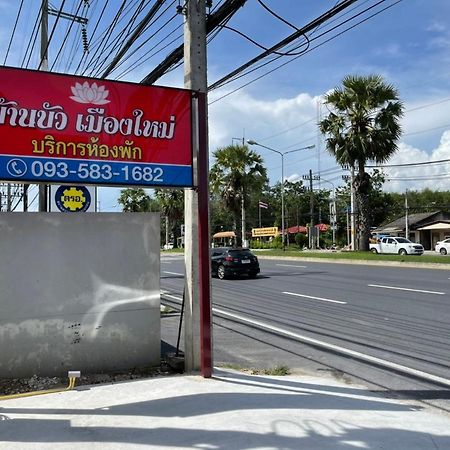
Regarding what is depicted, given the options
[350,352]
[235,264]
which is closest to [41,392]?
[350,352]

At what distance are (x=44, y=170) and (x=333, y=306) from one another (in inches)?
341

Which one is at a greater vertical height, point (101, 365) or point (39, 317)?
point (39, 317)

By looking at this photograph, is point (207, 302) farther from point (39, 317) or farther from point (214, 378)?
point (39, 317)

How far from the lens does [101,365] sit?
6.20 meters

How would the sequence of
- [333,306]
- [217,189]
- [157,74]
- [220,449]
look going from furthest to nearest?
[217,189] → [333,306] → [157,74] → [220,449]

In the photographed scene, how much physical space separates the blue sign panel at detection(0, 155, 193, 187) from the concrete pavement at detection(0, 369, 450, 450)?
234 centimetres

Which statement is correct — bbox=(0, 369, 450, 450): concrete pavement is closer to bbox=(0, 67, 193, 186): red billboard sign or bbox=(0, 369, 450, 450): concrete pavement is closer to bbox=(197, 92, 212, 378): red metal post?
bbox=(197, 92, 212, 378): red metal post

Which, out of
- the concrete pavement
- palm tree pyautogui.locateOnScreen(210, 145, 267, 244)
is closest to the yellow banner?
palm tree pyautogui.locateOnScreen(210, 145, 267, 244)

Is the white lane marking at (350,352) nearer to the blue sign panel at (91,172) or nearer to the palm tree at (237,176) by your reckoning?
the blue sign panel at (91,172)

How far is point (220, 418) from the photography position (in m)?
4.59

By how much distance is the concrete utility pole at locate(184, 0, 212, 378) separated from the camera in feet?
19.9

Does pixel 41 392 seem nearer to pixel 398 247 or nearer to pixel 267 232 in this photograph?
pixel 398 247

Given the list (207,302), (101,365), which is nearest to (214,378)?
(207,302)

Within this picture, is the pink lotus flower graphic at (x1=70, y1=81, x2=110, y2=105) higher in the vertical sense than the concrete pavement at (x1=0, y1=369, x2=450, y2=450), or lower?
higher
